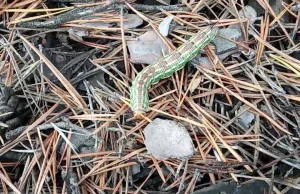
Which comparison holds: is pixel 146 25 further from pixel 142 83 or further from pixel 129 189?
pixel 129 189

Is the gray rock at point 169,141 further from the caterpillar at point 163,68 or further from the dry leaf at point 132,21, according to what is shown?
the dry leaf at point 132,21

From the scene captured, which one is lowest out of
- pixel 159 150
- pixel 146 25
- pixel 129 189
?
pixel 129 189

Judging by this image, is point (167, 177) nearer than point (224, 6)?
Yes

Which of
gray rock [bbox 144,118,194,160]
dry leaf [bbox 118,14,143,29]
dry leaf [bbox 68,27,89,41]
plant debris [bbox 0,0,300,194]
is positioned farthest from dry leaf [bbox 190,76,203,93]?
dry leaf [bbox 68,27,89,41]

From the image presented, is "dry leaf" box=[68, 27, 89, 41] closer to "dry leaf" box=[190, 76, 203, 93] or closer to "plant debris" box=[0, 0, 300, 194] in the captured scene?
"plant debris" box=[0, 0, 300, 194]

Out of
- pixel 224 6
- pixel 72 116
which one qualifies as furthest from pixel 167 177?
pixel 224 6

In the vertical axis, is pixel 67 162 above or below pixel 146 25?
below

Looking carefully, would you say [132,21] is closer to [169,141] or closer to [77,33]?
[77,33]
